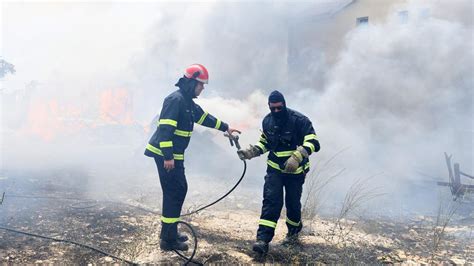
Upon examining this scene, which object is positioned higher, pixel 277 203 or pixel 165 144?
pixel 165 144

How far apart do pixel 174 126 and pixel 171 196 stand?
2.37 ft

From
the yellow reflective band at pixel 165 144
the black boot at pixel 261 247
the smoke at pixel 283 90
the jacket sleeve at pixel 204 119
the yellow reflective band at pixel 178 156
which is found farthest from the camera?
the smoke at pixel 283 90

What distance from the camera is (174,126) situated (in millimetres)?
3455

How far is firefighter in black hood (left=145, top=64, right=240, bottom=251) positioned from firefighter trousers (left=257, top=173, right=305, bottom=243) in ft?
2.76

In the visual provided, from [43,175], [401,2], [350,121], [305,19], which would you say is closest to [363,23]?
[401,2]

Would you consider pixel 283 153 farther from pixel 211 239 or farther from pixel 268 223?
pixel 211 239

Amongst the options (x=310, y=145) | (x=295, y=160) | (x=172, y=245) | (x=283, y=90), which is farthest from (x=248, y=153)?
(x=283, y=90)

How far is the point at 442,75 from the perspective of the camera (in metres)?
11.3

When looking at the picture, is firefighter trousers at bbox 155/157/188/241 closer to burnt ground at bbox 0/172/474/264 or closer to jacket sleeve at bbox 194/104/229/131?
burnt ground at bbox 0/172/474/264

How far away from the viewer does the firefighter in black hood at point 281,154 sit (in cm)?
364

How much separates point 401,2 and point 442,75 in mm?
3077

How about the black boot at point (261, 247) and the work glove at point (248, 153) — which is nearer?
the black boot at point (261, 247)

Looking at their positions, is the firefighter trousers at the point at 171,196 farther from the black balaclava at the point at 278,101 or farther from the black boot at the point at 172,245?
the black balaclava at the point at 278,101

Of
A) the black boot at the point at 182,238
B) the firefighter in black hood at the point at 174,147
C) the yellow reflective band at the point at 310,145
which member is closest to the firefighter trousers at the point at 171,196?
the firefighter in black hood at the point at 174,147
